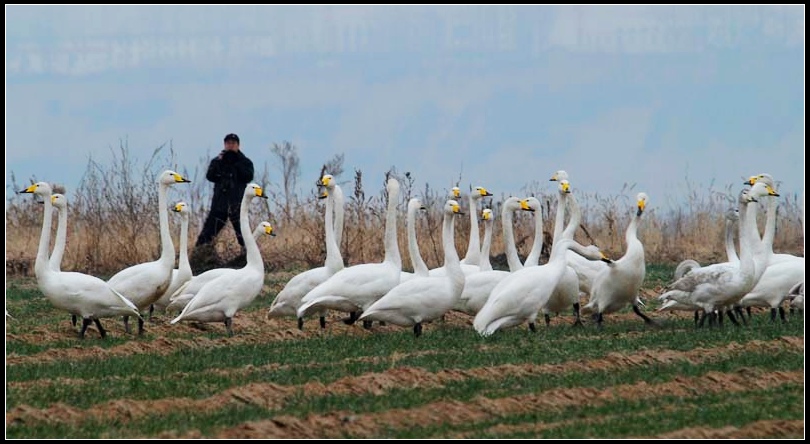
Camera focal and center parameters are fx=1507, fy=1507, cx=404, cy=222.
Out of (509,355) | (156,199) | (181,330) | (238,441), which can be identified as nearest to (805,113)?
(509,355)

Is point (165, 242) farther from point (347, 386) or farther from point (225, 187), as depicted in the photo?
point (225, 187)

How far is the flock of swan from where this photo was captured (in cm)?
1403

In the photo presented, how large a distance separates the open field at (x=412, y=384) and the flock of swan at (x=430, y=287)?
0.95 ft

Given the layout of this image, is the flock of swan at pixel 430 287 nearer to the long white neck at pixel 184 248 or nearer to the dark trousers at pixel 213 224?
the long white neck at pixel 184 248

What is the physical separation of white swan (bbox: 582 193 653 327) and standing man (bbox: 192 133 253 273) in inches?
374

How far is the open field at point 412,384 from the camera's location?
8836mm

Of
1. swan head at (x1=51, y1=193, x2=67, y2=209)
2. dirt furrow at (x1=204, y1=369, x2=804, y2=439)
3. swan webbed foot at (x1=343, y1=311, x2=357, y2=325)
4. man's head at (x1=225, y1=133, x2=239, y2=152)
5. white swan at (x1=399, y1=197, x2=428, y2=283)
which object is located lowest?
dirt furrow at (x1=204, y1=369, x2=804, y2=439)

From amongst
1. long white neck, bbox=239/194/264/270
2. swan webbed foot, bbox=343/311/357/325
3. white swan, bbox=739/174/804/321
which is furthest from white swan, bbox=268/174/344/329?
white swan, bbox=739/174/804/321

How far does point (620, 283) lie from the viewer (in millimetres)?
14711

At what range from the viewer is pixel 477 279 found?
15664 millimetres

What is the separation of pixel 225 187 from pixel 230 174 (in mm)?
229

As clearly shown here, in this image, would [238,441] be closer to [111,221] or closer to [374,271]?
[374,271]

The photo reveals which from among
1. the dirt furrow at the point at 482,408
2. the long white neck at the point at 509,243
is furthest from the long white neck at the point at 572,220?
the dirt furrow at the point at 482,408

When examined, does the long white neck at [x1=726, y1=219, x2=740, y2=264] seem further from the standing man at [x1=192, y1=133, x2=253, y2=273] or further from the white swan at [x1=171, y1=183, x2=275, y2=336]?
the standing man at [x1=192, y1=133, x2=253, y2=273]
